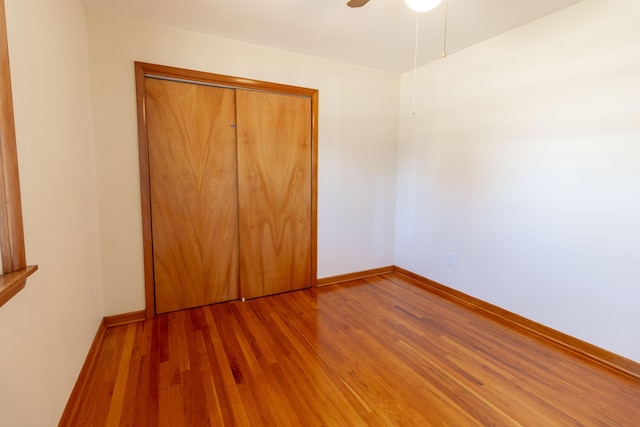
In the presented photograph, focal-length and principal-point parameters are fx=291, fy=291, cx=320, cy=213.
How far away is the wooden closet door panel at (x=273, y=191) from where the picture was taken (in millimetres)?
2740

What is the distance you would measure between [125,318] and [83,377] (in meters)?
0.71

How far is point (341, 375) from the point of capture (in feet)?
5.85

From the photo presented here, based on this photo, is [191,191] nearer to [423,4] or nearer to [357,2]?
[357,2]

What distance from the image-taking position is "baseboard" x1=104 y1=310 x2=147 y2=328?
2.32 meters

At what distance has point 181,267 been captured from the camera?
256 centimetres

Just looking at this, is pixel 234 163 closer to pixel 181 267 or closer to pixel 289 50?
pixel 181 267

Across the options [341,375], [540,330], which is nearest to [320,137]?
[341,375]

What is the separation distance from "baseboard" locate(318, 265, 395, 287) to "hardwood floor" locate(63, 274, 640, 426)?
684 mm

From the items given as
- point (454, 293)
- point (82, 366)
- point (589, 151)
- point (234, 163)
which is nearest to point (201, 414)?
point (82, 366)

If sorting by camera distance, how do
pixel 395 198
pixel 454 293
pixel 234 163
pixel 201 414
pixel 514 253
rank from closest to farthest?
pixel 201 414, pixel 514 253, pixel 234 163, pixel 454 293, pixel 395 198

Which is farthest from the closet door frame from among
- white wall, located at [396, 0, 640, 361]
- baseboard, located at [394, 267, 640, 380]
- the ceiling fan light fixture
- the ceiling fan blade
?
baseboard, located at [394, 267, 640, 380]

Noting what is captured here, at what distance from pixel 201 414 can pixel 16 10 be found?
194 centimetres

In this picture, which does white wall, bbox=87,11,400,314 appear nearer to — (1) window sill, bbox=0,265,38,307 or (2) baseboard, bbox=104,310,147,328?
(2) baseboard, bbox=104,310,147,328

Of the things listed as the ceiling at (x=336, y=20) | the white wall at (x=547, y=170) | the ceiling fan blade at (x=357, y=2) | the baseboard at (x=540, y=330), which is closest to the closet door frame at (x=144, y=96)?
the ceiling at (x=336, y=20)
